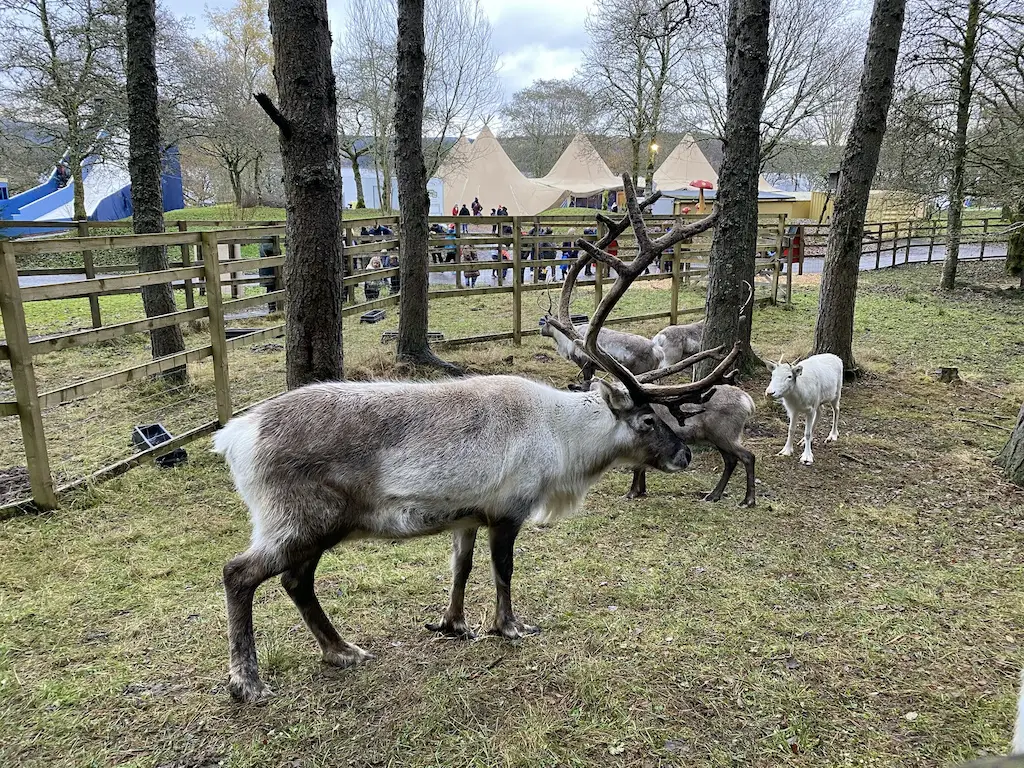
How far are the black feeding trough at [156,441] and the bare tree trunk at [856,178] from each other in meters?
7.59

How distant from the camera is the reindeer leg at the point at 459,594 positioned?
338cm

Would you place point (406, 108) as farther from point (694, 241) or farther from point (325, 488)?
point (694, 241)

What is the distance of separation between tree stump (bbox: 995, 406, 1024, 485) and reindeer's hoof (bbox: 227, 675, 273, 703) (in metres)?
5.83

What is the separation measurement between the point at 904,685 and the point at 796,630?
0.54 metres

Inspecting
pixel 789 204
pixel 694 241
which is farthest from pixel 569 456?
pixel 789 204

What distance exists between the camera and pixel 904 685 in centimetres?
294

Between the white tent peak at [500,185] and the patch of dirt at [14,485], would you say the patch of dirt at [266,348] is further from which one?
the white tent peak at [500,185]

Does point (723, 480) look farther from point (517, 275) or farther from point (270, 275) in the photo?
point (270, 275)

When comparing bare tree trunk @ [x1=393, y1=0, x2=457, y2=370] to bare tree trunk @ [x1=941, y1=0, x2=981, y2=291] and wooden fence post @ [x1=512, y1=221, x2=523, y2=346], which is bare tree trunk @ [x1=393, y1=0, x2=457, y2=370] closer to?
wooden fence post @ [x1=512, y1=221, x2=523, y2=346]

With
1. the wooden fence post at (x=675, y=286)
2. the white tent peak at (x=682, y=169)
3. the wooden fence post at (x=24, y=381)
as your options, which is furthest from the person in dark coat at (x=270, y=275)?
the white tent peak at (x=682, y=169)

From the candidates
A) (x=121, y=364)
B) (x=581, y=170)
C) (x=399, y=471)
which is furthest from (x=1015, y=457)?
(x=581, y=170)

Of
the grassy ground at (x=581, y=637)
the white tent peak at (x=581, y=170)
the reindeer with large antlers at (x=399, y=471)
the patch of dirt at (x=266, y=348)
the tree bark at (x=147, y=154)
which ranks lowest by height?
the grassy ground at (x=581, y=637)

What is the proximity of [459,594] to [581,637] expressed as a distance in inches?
26.6

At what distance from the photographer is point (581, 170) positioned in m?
30.8
